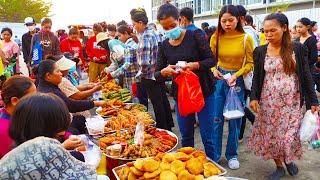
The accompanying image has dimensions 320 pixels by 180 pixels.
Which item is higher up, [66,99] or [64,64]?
[64,64]

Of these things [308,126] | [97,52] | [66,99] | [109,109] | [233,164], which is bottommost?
[233,164]

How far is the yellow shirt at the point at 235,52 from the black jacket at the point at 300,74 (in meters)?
0.26

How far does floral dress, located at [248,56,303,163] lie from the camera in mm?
3459

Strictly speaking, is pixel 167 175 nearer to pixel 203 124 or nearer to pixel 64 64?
pixel 203 124

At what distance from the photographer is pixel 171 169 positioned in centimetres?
262

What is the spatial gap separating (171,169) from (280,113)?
60.2 inches

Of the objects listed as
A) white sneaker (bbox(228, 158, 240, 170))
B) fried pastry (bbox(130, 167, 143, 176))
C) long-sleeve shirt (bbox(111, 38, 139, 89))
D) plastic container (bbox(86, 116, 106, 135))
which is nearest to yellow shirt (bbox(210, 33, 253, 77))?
white sneaker (bbox(228, 158, 240, 170))

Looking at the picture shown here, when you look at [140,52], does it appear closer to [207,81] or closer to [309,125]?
[207,81]

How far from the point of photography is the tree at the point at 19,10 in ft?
135

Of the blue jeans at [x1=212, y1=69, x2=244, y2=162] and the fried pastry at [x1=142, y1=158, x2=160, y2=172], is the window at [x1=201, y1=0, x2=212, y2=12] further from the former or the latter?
the fried pastry at [x1=142, y1=158, x2=160, y2=172]

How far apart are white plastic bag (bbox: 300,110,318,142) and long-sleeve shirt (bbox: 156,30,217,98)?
1.00m

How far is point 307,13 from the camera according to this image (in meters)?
16.0

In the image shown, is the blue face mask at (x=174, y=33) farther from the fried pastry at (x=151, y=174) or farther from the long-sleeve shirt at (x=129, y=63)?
the long-sleeve shirt at (x=129, y=63)

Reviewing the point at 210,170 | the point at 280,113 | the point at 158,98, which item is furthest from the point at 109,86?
the point at 210,170
